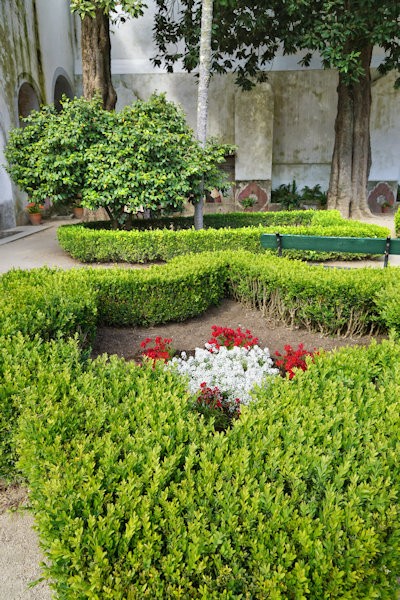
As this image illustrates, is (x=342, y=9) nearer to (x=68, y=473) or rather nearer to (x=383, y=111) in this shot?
(x=383, y=111)

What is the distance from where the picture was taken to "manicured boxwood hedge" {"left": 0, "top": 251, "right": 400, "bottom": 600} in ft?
5.09

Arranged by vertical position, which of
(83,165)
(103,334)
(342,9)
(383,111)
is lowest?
(103,334)

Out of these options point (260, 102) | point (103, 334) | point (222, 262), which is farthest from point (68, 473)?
point (260, 102)

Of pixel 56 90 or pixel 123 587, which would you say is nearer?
pixel 123 587

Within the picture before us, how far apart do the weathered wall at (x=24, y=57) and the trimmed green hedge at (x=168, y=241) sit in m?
5.69

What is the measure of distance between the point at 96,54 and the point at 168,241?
226 inches

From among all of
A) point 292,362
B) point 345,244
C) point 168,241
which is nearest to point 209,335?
point 292,362

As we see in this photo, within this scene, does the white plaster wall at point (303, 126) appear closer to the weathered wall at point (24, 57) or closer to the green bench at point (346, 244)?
the weathered wall at point (24, 57)

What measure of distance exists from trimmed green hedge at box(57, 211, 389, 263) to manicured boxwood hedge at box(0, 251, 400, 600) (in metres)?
5.34

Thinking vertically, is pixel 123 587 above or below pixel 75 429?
below

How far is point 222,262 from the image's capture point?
19.1ft

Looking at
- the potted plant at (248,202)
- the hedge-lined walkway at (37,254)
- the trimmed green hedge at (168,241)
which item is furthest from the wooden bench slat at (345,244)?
the potted plant at (248,202)

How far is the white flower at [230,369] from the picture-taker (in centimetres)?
366

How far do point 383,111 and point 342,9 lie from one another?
7604mm
